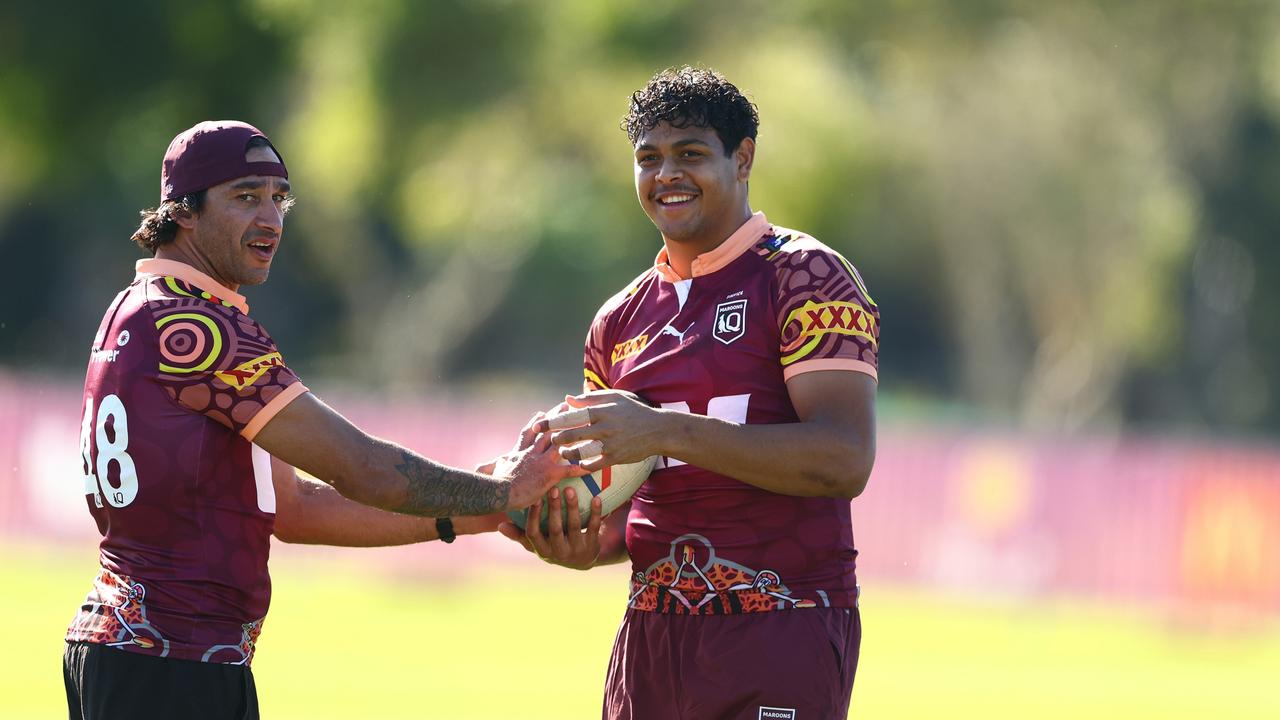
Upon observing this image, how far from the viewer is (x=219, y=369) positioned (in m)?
5.68

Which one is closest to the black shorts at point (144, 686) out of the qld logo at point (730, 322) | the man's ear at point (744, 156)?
the qld logo at point (730, 322)

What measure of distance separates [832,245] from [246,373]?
34.2 metres

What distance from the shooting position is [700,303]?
20.6ft

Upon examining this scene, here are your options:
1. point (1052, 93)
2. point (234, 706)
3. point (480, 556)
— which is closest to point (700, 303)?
point (234, 706)

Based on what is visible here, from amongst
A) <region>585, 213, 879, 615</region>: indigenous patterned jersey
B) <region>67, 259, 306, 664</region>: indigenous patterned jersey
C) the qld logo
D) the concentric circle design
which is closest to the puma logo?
<region>585, 213, 879, 615</region>: indigenous patterned jersey

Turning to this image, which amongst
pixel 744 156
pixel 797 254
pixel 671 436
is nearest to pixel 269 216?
pixel 671 436

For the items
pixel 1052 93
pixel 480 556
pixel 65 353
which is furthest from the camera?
pixel 65 353

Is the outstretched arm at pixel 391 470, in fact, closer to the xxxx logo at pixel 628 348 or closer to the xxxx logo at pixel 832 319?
the xxxx logo at pixel 628 348

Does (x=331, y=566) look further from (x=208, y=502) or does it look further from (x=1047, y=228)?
(x=208, y=502)

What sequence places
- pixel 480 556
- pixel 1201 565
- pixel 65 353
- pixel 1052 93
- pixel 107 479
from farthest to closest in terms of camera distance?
pixel 65 353
pixel 1052 93
pixel 480 556
pixel 1201 565
pixel 107 479

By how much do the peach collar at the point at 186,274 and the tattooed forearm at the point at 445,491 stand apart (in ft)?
2.53

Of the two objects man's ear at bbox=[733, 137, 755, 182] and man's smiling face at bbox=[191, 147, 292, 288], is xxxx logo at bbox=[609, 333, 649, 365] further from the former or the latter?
man's smiling face at bbox=[191, 147, 292, 288]

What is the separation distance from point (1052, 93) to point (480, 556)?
17980mm

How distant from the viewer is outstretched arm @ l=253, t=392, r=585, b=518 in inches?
228
